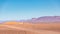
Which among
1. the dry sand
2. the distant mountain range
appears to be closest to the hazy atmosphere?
the distant mountain range

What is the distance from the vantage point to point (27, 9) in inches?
148

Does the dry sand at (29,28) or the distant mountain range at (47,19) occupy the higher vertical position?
the distant mountain range at (47,19)

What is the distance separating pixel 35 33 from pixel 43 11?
0.69 m

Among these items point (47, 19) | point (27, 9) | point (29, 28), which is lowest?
point (29, 28)

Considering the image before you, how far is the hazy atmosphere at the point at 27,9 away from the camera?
369cm

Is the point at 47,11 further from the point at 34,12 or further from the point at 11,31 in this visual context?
the point at 11,31

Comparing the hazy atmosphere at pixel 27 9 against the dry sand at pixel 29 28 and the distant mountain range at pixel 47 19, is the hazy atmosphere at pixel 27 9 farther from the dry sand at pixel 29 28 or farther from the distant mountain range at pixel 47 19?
the dry sand at pixel 29 28

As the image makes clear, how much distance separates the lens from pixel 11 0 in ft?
12.2

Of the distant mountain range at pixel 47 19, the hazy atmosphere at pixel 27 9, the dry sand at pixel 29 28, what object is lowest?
the dry sand at pixel 29 28

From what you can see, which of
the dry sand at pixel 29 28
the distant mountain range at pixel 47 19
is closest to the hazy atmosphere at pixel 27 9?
the distant mountain range at pixel 47 19

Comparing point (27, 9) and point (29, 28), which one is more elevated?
point (27, 9)

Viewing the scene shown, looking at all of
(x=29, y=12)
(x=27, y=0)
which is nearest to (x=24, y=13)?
(x=29, y=12)

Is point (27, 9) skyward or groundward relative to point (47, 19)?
skyward

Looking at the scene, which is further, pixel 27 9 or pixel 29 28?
pixel 27 9
